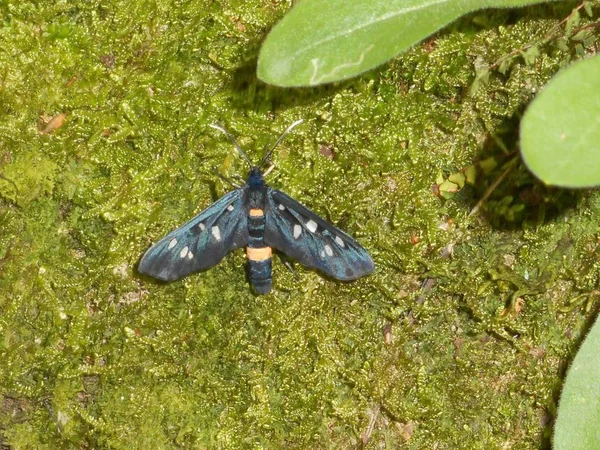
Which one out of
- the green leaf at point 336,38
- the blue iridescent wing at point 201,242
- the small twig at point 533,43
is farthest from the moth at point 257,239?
the small twig at point 533,43

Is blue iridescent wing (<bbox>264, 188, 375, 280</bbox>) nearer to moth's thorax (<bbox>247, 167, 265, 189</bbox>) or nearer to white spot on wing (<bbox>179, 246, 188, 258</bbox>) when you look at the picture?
moth's thorax (<bbox>247, 167, 265, 189</bbox>)

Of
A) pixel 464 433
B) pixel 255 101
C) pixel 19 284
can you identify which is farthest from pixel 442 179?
pixel 19 284

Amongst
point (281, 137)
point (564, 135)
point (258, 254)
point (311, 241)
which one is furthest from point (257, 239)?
point (564, 135)

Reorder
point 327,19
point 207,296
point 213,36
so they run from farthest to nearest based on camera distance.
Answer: point 207,296
point 213,36
point 327,19

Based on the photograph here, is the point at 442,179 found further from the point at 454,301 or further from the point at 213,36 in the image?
the point at 213,36

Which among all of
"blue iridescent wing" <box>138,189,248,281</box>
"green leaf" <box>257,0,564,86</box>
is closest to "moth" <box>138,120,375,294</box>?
"blue iridescent wing" <box>138,189,248,281</box>

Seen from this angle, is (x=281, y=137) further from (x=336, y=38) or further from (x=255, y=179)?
(x=336, y=38)

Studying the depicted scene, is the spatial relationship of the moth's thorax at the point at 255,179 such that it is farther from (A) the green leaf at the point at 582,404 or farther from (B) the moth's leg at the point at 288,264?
(A) the green leaf at the point at 582,404
